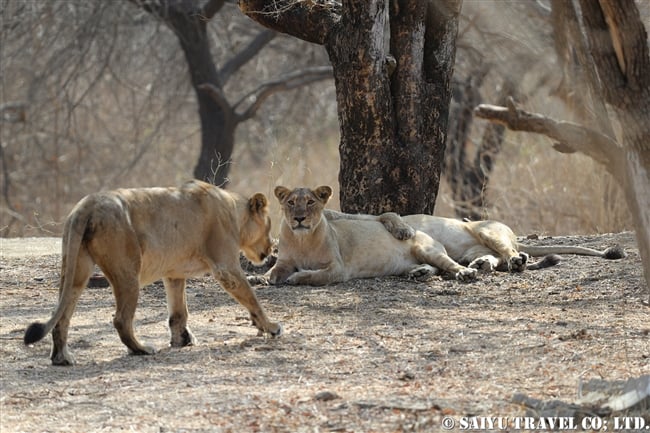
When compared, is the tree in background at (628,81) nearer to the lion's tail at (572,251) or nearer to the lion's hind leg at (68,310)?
the lion's hind leg at (68,310)

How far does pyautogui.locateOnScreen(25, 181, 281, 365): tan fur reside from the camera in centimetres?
533

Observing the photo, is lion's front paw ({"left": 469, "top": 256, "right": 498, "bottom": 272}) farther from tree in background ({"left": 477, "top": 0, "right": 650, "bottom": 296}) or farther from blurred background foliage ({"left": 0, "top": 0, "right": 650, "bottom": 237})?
tree in background ({"left": 477, "top": 0, "right": 650, "bottom": 296})

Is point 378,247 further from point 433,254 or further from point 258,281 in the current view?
point 258,281

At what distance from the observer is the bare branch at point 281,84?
14344 millimetres

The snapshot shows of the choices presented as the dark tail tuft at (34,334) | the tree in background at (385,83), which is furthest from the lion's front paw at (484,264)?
the dark tail tuft at (34,334)

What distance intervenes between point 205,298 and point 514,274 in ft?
7.58

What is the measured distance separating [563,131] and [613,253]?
108 centimetres

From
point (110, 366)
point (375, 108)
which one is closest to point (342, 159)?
point (375, 108)

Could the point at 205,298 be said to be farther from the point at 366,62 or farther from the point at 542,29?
the point at 542,29

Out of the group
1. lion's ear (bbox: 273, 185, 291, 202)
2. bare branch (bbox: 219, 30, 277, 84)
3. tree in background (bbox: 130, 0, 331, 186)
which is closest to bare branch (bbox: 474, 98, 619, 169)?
lion's ear (bbox: 273, 185, 291, 202)

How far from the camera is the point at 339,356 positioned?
217 inches

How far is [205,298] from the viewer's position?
7.54 m

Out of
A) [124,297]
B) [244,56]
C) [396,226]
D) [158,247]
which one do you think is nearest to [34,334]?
[124,297]

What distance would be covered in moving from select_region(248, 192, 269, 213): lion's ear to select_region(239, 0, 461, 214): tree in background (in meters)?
2.47
